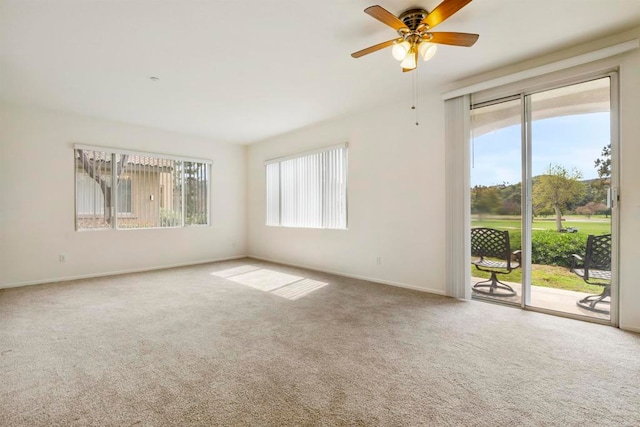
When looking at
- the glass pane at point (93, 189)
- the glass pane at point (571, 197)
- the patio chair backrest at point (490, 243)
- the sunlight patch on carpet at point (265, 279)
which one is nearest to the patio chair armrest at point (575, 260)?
the glass pane at point (571, 197)

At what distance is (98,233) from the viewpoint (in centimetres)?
506

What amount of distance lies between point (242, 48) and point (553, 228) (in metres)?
3.78

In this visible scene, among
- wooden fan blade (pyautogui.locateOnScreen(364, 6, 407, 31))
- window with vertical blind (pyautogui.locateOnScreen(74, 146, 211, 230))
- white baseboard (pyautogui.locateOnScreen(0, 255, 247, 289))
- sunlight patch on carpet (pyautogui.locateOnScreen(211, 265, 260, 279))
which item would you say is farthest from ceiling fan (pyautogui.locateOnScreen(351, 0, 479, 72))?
white baseboard (pyautogui.locateOnScreen(0, 255, 247, 289))

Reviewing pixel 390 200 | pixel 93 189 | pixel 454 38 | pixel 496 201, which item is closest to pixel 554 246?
pixel 496 201

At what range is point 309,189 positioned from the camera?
18.7 ft

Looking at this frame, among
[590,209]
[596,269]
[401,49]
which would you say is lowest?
[596,269]

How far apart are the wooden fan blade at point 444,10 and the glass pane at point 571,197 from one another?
1.97 m

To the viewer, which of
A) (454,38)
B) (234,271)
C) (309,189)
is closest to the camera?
(454,38)

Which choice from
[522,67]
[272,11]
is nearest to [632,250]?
[522,67]

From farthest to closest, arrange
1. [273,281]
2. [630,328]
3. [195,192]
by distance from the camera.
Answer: [195,192]
[273,281]
[630,328]

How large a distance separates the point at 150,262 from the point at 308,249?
2970mm

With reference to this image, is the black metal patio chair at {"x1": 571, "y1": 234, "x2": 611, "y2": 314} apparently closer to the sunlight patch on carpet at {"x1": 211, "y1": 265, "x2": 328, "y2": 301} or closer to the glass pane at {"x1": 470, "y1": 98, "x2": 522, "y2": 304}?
the glass pane at {"x1": 470, "y1": 98, "x2": 522, "y2": 304}

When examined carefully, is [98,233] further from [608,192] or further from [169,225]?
[608,192]

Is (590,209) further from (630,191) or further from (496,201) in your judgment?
(496,201)
